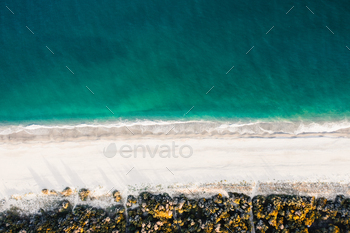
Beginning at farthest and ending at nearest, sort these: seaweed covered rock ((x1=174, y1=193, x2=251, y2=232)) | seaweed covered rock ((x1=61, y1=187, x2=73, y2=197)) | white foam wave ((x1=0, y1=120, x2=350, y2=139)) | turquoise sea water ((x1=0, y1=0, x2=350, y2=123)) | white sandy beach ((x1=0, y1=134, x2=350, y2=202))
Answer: turquoise sea water ((x1=0, y1=0, x2=350, y2=123)) → white foam wave ((x1=0, y1=120, x2=350, y2=139)) → white sandy beach ((x1=0, y1=134, x2=350, y2=202)) → seaweed covered rock ((x1=61, y1=187, x2=73, y2=197)) → seaweed covered rock ((x1=174, y1=193, x2=251, y2=232))

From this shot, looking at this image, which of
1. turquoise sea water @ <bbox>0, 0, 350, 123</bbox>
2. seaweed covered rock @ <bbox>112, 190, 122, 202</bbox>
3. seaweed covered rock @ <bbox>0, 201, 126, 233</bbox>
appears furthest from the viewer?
turquoise sea water @ <bbox>0, 0, 350, 123</bbox>

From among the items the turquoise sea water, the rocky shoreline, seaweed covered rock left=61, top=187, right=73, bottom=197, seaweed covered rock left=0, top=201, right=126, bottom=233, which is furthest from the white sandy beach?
the turquoise sea water

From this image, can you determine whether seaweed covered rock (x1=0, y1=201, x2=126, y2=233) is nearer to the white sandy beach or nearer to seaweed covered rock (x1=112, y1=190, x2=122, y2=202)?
seaweed covered rock (x1=112, y1=190, x2=122, y2=202)

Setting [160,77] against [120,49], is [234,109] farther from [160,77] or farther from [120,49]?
[120,49]

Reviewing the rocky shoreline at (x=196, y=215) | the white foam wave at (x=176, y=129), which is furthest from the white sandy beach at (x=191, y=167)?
the white foam wave at (x=176, y=129)

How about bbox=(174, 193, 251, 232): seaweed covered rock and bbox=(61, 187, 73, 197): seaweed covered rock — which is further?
bbox=(61, 187, 73, 197): seaweed covered rock

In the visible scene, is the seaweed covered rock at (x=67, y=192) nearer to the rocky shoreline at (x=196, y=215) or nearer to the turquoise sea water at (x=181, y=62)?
the rocky shoreline at (x=196, y=215)

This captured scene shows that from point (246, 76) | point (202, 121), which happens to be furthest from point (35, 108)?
point (246, 76)

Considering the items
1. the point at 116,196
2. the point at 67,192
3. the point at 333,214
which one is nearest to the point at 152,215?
the point at 116,196
